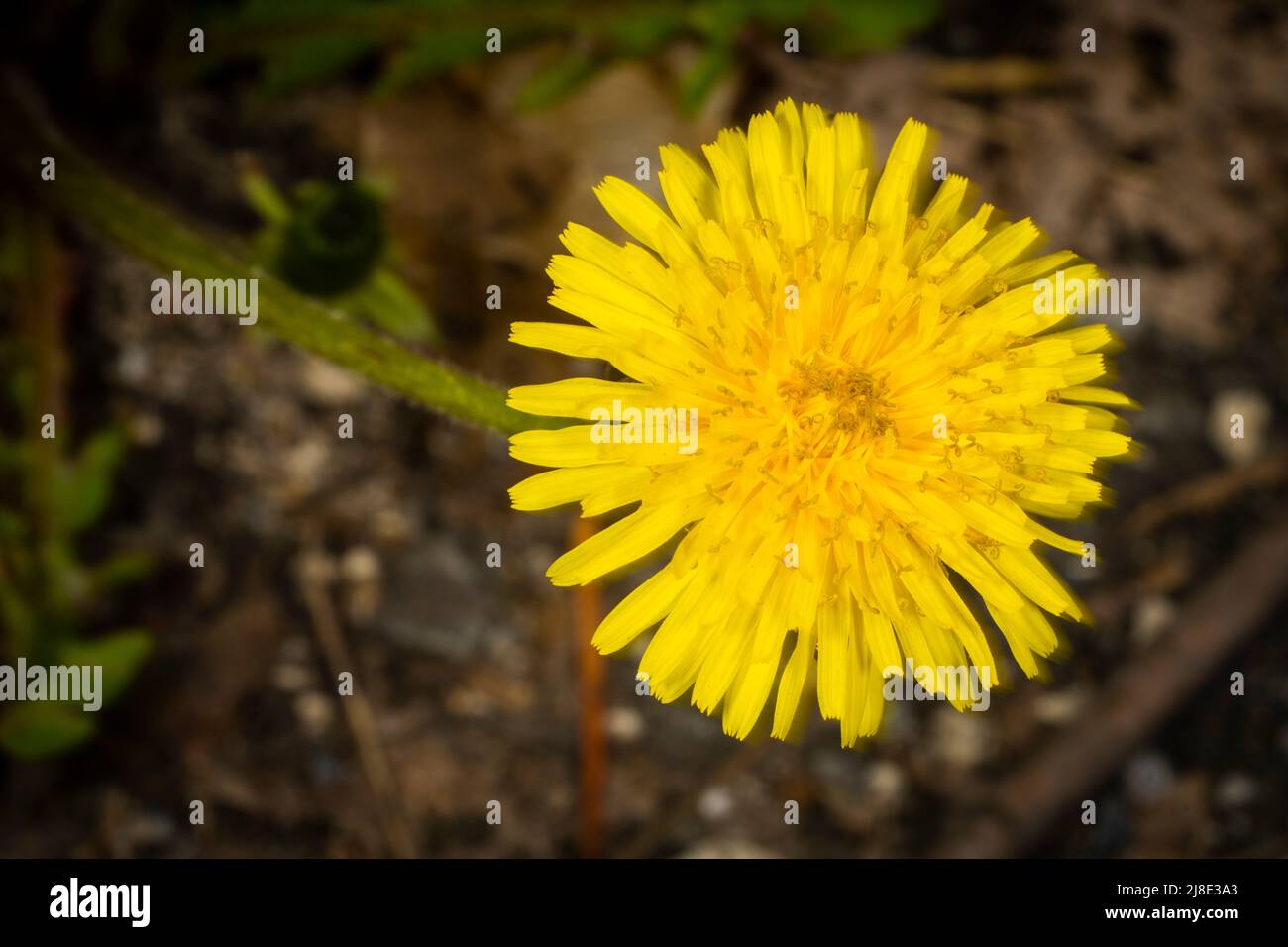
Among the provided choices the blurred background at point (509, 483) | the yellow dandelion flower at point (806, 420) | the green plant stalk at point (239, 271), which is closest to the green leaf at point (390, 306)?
the green plant stalk at point (239, 271)

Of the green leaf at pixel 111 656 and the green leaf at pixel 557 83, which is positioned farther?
the green leaf at pixel 557 83

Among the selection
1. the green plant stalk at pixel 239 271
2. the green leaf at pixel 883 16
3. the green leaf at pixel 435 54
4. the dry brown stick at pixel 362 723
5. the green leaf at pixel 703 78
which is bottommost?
the dry brown stick at pixel 362 723

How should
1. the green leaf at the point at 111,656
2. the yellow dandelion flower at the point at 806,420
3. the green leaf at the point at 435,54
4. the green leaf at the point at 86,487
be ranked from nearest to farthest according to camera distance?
the yellow dandelion flower at the point at 806,420, the green leaf at the point at 111,656, the green leaf at the point at 435,54, the green leaf at the point at 86,487

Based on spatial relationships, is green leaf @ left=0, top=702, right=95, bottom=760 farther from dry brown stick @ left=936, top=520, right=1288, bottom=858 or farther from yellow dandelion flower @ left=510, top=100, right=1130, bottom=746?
dry brown stick @ left=936, top=520, right=1288, bottom=858

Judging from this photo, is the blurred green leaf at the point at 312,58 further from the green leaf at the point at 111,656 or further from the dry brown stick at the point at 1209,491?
the dry brown stick at the point at 1209,491

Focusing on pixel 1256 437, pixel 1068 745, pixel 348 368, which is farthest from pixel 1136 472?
pixel 348 368

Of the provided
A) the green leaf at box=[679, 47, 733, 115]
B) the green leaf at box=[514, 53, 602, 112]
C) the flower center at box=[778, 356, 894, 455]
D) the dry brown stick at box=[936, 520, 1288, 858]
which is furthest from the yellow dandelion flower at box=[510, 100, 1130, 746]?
the dry brown stick at box=[936, 520, 1288, 858]

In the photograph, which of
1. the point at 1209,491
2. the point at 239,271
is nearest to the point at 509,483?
the point at 239,271
